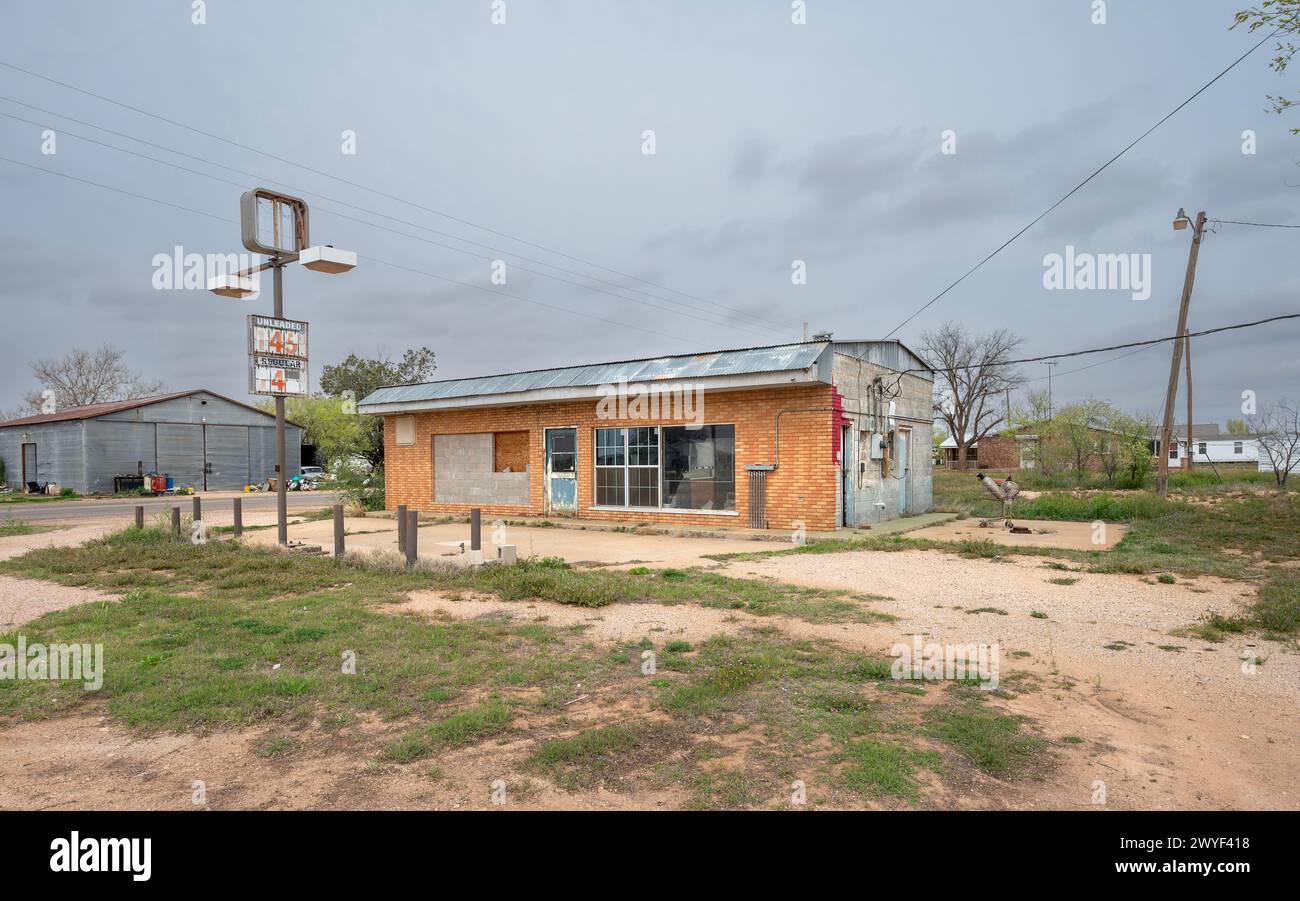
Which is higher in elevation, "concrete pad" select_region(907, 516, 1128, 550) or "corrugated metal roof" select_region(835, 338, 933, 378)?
"corrugated metal roof" select_region(835, 338, 933, 378)

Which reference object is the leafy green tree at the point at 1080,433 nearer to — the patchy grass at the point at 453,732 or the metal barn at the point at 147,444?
the patchy grass at the point at 453,732

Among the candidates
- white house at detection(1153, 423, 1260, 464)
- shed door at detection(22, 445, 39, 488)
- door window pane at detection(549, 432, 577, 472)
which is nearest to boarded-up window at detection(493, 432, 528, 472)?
door window pane at detection(549, 432, 577, 472)

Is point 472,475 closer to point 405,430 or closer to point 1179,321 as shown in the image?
point 405,430

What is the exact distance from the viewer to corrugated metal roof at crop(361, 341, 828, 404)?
14745 millimetres

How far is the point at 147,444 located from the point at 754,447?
35154 mm

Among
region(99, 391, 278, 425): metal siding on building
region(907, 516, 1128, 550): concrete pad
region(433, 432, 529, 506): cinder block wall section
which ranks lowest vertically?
region(907, 516, 1128, 550): concrete pad

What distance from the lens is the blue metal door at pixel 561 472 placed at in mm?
18375

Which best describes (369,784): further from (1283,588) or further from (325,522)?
(325,522)

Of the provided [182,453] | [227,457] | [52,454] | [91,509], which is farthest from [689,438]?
[52,454]

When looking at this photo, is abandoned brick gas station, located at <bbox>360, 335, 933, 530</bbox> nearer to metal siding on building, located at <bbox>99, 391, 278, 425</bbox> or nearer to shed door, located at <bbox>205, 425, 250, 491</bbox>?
metal siding on building, located at <bbox>99, 391, 278, 425</bbox>

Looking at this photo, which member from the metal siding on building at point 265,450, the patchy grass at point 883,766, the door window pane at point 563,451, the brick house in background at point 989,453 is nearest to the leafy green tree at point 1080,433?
the brick house in background at point 989,453

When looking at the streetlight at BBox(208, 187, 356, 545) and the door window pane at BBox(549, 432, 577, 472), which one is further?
the door window pane at BBox(549, 432, 577, 472)

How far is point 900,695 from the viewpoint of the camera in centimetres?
481

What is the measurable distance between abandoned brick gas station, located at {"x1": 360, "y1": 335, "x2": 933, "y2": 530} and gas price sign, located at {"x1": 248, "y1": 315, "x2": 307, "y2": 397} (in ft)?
21.8
